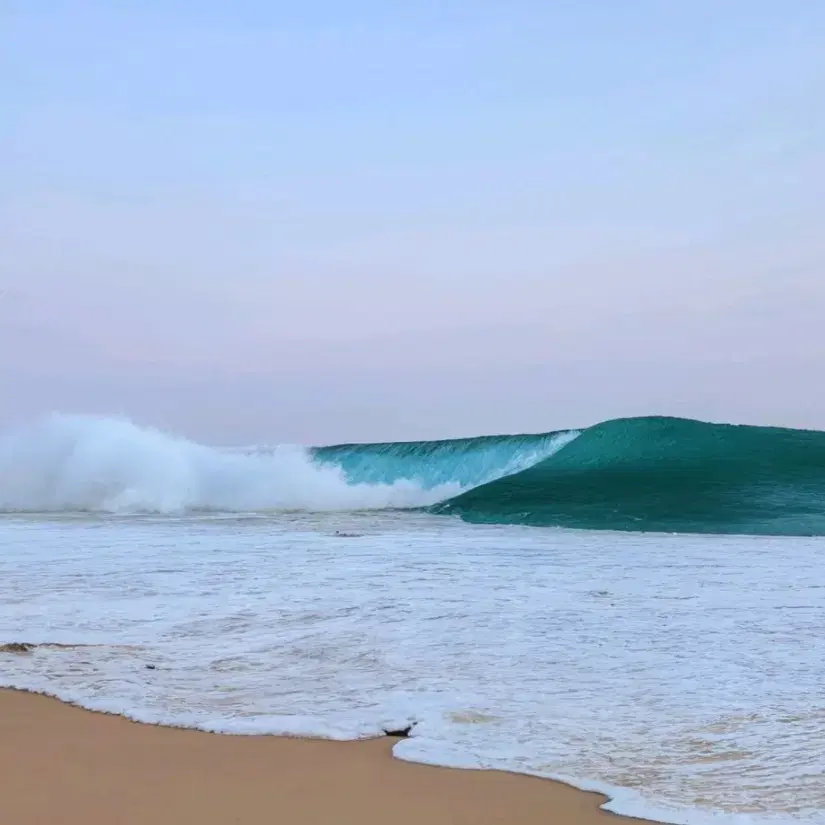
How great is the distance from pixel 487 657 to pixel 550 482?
13.1 meters

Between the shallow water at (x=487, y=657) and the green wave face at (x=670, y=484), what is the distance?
4643 mm

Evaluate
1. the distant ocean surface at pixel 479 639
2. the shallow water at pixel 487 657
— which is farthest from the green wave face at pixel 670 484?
the shallow water at pixel 487 657

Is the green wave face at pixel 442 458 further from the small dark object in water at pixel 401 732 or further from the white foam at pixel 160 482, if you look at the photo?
the small dark object in water at pixel 401 732

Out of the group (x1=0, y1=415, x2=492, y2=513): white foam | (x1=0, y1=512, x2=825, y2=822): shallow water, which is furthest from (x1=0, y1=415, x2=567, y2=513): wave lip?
(x1=0, y1=512, x2=825, y2=822): shallow water

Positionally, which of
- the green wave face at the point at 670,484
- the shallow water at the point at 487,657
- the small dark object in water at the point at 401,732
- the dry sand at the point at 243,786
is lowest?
→ the dry sand at the point at 243,786

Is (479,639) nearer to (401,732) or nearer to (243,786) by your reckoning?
(401,732)

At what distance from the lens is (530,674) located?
11.3ft

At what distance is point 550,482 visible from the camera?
54.6ft

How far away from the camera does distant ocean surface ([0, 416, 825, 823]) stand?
100 inches

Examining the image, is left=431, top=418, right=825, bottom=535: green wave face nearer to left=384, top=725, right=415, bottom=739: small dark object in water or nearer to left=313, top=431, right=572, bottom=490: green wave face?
left=313, top=431, right=572, bottom=490: green wave face

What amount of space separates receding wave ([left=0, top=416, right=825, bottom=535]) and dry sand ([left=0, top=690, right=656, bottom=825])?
931 centimetres

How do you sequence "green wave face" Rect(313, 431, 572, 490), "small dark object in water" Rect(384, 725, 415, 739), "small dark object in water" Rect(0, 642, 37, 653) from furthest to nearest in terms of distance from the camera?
"green wave face" Rect(313, 431, 572, 490) → "small dark object in water" Rect(0, 642, 37, 653) → "small dark object in water" Rect(384, 725, 415, 739)

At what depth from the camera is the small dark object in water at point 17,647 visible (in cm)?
384

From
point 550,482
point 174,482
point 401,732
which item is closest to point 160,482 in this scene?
point 174,482
